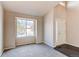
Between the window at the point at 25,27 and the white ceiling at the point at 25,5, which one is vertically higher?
the white ceiling at the point at 25,5

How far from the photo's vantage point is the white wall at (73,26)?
15.9 feet

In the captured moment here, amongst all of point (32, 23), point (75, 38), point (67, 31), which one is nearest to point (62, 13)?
point (67, 31)

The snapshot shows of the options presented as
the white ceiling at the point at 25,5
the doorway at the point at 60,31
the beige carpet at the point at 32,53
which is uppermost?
the white ceiling at the point at 25,5

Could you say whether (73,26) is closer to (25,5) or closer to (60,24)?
(60,24)

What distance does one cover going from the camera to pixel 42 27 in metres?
6.04

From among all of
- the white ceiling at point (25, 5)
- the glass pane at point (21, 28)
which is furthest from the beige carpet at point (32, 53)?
the white ceiling at point (25, 5)

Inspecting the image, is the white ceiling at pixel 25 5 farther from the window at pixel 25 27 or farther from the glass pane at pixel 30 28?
the glass pane at pixel 30 28

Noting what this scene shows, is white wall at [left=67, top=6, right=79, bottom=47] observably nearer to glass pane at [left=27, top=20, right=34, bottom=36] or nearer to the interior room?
the interior room

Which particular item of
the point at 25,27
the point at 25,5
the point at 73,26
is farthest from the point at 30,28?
the point at 73,26

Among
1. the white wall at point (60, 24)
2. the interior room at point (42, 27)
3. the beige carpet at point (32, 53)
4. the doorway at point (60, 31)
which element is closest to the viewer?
the beige carpet at point (32, 53)

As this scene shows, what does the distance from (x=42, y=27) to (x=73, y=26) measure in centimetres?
213

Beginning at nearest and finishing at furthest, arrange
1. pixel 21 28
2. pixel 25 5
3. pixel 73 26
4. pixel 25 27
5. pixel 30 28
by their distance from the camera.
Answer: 1. pixel 25 5
2. pixel 73 26
3. pixel 21 28
4. pixel 25 27
5. pixel 30 28

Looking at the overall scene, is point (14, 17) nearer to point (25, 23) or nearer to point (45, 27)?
point (25, 23)

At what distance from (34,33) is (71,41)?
261cm
